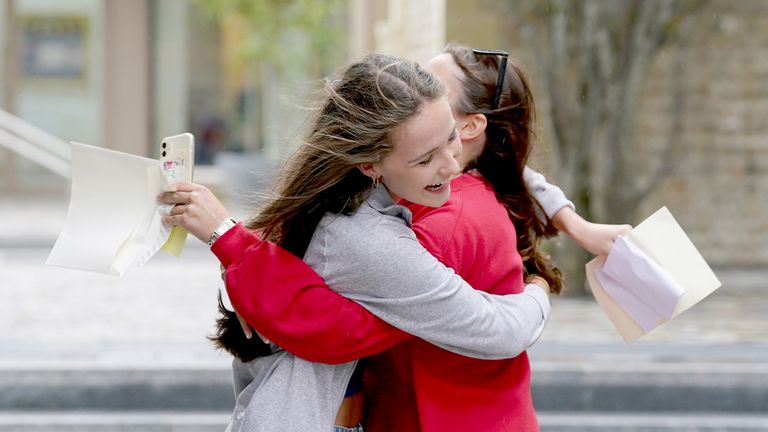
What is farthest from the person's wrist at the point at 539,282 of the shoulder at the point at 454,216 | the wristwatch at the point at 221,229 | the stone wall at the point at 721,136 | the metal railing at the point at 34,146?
the metal railing at the point at 34,146

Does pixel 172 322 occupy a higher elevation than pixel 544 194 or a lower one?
lower

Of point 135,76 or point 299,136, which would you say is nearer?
point 299,136

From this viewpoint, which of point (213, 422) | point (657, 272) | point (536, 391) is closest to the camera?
point (657, 272)

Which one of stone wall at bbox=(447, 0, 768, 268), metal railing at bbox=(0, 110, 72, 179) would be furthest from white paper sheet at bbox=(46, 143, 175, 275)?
metal railing at bbox=(0, 110, 72, 179)

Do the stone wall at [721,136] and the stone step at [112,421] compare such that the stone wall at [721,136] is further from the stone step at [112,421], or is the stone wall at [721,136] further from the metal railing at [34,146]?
the metal railing at [34,146]

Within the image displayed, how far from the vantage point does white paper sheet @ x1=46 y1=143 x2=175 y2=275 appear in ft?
6.70

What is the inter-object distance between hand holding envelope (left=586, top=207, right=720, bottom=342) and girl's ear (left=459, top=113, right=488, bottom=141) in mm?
332

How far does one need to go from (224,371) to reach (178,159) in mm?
4565

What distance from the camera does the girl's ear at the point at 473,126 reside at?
7.60 feet

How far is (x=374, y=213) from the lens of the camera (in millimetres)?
2031

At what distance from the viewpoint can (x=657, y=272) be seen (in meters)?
2.21

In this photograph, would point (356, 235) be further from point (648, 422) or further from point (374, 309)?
point (648, 422)

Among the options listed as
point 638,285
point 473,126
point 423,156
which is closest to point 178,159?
point 423,156

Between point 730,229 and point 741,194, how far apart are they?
14.2 inches
